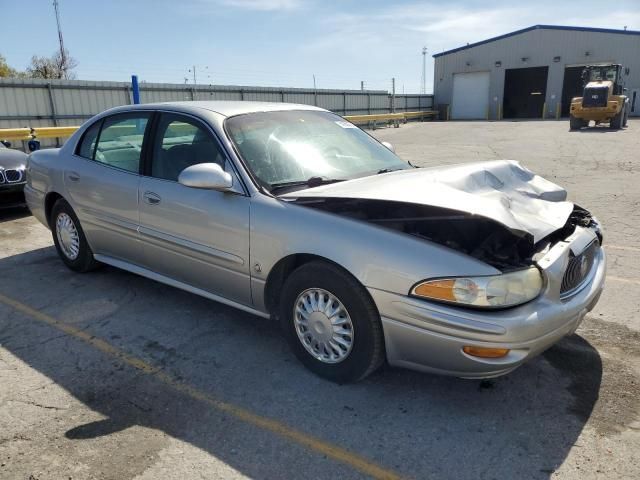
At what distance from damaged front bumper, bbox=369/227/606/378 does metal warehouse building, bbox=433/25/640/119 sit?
123 feet

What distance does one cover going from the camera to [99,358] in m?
3.39

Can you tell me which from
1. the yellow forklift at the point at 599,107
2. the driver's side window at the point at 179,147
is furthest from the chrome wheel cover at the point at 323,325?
the yellow forklift at the point at 599,107

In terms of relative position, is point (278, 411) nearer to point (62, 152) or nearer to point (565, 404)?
point (565, 404)

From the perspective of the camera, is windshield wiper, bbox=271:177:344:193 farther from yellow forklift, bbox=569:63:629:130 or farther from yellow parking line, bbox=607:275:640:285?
yellow forklift, bbox=569:63:629:130

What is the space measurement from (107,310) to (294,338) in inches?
72.7

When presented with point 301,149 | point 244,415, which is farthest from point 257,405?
point 301,149

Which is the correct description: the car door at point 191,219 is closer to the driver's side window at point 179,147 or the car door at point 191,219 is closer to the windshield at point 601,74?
the driver's side window at point 179,147

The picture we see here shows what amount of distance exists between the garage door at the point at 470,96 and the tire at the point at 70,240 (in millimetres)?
39809

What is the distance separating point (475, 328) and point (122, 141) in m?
3.35

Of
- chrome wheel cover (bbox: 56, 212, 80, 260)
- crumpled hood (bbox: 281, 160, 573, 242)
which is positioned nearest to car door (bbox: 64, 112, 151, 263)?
chrome wheel cover (bbox: 56, 212, 80, 260)

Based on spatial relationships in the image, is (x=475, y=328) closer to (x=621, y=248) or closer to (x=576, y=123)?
(x=621, y=248)

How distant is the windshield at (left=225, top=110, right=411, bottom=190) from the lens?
3.47m

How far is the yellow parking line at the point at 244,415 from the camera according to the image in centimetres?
239

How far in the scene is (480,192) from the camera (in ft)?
10.3
